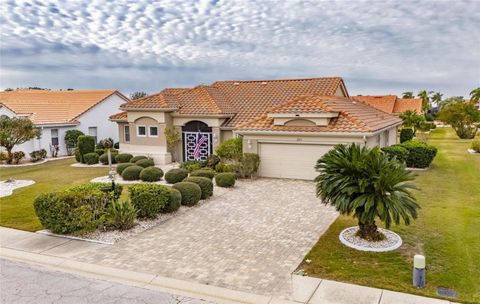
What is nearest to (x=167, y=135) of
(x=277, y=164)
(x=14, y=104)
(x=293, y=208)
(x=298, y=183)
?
(x=277, y=164)

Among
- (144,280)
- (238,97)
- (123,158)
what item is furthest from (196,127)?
(144,280)

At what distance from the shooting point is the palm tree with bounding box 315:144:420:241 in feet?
32.2

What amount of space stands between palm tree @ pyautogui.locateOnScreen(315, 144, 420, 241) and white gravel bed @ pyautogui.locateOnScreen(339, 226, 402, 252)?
0.20 m

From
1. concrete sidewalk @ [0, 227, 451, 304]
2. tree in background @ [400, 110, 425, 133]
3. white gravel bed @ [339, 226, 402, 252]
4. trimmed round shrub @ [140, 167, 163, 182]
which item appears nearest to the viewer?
concrete sidewalk @ [0, 227, 451, 304]

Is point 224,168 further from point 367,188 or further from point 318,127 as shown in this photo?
point 367,188

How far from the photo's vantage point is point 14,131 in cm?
2544

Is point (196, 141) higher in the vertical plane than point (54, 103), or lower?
lower

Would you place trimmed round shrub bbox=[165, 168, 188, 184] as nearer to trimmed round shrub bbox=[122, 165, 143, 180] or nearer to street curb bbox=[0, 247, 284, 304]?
trimmed round shrub bbox=[122, 165, 143, 180]

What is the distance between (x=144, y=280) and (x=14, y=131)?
21377 millimetres

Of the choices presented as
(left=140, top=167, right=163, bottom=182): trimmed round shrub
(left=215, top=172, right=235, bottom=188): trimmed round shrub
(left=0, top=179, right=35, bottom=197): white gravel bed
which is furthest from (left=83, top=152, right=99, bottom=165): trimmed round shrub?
(left=215, top=172, right=235, bottom=188): trimmed round shrub

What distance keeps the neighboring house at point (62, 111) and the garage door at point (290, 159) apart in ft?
60.0

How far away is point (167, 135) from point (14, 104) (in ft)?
49.3

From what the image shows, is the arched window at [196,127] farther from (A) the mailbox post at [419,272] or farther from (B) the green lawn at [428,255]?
(A) the mailbox post at [419,272]

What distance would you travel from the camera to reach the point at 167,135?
25.0 m
